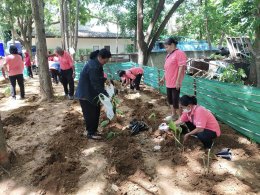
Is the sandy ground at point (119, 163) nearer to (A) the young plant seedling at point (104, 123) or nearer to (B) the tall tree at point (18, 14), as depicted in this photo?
(A) the young plant seedling at point (104, 123)

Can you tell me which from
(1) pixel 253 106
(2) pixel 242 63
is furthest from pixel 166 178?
(2) pixel 242 63

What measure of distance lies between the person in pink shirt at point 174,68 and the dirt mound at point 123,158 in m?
1.09

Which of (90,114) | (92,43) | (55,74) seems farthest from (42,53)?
(92,43)

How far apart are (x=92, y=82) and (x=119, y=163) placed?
4.31 ft

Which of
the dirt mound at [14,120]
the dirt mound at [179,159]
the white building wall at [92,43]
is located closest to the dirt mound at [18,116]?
the dirt mound at [14,120]

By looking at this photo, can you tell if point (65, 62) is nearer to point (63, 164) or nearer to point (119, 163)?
point (63, 164)

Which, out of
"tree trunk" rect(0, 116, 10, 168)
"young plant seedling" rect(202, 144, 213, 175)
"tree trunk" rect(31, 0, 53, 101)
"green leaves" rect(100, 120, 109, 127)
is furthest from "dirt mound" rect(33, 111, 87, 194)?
"tree trunk" rect(31, 0, 53, 101)

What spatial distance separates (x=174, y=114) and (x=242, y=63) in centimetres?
900

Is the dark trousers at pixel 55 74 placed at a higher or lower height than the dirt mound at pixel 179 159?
higher

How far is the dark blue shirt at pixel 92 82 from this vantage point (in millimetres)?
4531

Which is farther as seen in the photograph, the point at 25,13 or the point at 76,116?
the point at 25,13

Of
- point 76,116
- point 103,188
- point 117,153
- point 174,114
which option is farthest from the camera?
point 76,116

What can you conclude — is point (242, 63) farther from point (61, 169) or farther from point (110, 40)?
point (110, 40)

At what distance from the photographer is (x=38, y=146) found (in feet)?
16.3
